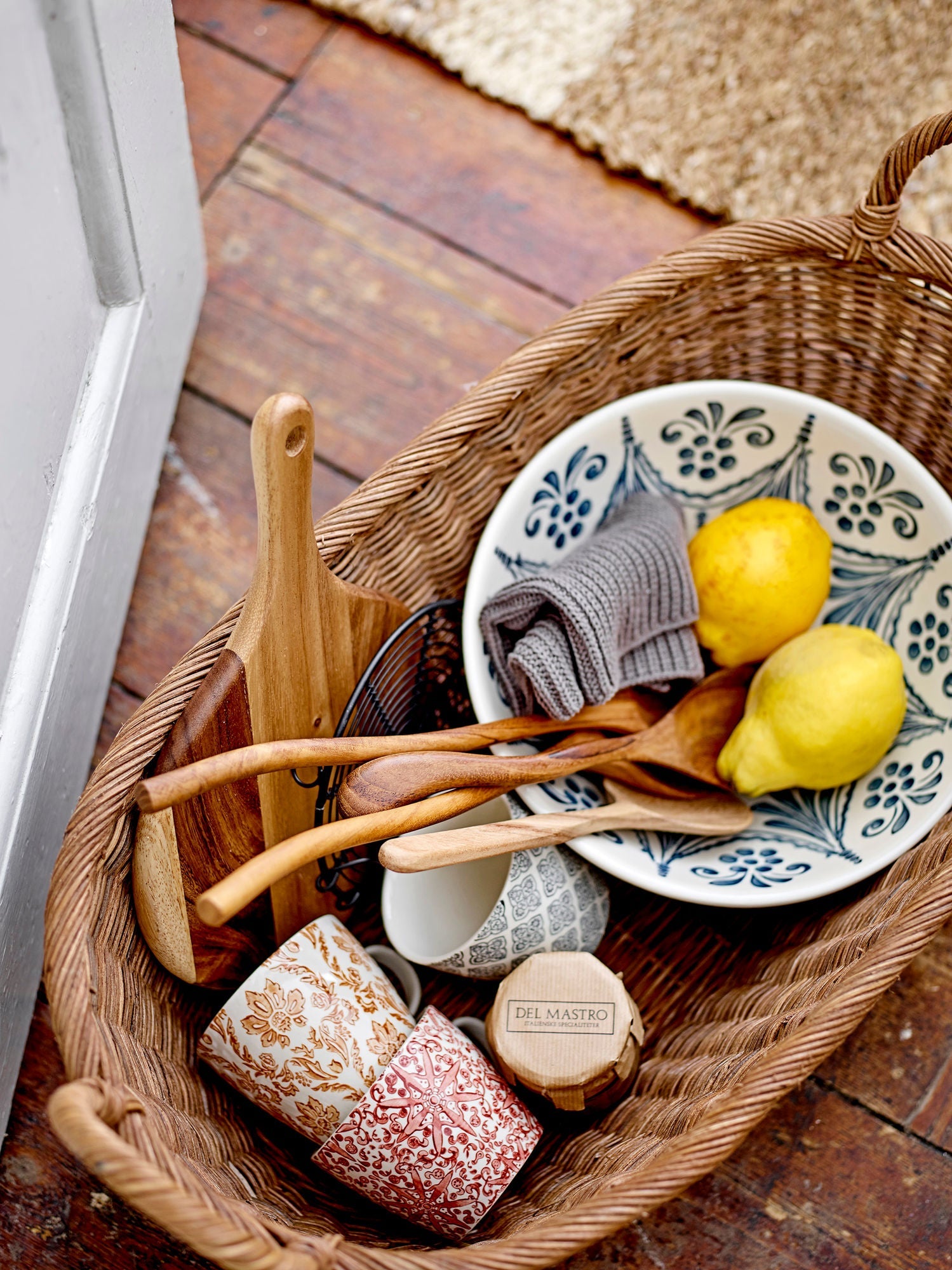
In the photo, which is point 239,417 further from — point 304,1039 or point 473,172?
point 304,1039

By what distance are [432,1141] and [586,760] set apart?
21cm

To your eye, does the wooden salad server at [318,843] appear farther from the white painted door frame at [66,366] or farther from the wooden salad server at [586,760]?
the white painted door frame at [66,366]

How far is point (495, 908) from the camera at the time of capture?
1.85 feet

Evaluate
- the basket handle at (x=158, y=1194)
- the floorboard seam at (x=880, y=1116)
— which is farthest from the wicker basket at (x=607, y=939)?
the floorboard seam at (x=880, y=1116)

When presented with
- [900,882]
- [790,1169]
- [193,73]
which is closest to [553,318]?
[193,73]

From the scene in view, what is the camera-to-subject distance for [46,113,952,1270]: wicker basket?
0.43 m

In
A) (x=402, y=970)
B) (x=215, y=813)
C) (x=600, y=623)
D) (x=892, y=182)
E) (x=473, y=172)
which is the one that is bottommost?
(x=402, y=970)

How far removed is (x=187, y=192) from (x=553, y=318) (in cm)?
29

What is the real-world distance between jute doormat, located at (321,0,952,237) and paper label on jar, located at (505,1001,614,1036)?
63cm

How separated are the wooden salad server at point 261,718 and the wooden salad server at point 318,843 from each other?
0.13 feet

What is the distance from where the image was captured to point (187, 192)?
729 mm

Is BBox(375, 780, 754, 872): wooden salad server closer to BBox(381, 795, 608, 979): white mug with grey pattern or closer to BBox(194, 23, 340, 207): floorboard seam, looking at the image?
BBox(381, 795, 608, 979): white mug with grey pattern

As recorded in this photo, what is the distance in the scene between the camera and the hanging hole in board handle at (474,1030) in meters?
0.59

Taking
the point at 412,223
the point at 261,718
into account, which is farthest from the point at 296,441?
the point at 412,223
